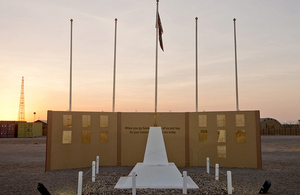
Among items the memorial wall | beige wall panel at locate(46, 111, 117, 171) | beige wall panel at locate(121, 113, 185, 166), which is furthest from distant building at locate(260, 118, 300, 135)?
beige wall panel at locate(46, 111, 117, 171)

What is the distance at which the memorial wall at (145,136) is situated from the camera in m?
16.1

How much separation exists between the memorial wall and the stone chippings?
2789mm

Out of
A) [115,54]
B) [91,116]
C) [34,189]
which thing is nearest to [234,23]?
[115,54]

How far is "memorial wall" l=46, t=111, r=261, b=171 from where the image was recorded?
16.1 metres

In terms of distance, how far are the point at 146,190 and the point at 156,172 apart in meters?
0.97

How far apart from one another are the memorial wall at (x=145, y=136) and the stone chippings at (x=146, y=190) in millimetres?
2789

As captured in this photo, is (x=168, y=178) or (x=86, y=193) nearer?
(x=86, y=193)

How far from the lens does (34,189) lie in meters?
11.2

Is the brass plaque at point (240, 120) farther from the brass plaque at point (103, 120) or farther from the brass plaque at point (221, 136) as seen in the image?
the brass plaque at point (103, 120)

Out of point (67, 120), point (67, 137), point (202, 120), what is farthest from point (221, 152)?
point (67, 120)

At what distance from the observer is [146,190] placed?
417 inches

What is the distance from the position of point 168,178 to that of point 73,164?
7.49 meters

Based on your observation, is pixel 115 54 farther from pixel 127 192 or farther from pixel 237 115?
pixel 127 192

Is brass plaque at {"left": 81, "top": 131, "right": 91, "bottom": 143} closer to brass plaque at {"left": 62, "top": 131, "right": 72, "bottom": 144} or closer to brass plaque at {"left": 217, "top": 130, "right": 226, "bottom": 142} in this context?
brass plaque at {"left": 62, "top": 131, "right": 72, "bottom": 144}
